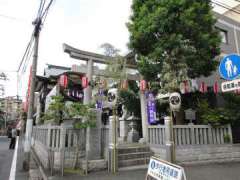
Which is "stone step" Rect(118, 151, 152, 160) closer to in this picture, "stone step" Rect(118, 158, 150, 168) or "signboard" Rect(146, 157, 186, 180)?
"stone step" Rect(118, 158, 150, 168)

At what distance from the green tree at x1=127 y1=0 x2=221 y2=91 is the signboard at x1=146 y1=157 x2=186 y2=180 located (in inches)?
201

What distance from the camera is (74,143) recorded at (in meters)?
7.16

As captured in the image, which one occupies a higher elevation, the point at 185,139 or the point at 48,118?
the point at 48,118

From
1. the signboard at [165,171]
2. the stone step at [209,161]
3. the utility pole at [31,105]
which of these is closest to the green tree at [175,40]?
the stone step at [209,161]

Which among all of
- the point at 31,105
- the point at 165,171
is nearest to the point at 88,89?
the point at 31,105

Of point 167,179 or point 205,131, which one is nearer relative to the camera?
point 167,179

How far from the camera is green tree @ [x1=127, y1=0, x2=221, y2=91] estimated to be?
824 cm

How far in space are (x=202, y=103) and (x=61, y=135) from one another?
6630mm

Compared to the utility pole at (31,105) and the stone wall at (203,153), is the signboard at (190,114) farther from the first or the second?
the utility pole at (31,105)

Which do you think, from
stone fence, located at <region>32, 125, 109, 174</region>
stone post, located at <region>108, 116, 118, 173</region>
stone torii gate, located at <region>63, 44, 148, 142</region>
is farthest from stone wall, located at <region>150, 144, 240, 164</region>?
stone fence, located at <region>32, 125, 109, 174</region>

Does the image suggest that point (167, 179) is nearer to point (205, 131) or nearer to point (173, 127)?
point (173, 127)

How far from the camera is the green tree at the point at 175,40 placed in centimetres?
824

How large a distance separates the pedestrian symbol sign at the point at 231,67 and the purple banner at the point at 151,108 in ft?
18.3

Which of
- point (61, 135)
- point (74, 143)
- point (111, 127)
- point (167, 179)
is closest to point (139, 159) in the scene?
point (111, 127)
